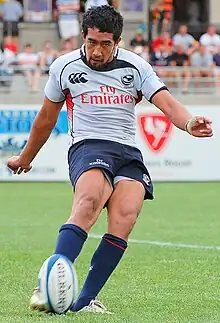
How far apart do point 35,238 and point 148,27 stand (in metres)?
19.8

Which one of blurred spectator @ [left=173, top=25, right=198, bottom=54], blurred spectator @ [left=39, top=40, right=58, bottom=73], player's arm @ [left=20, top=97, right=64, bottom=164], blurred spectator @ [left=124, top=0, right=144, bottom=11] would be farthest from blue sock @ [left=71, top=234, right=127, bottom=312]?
blurred spectator @ [left=124, top=0, right=144, bottom=11]

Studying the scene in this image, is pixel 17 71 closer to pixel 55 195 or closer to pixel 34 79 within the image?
pixel 34 79

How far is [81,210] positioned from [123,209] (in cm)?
32

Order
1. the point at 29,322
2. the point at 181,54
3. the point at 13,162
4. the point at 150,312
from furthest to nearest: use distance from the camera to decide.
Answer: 1. the point at 181,54
2. the point at 13,162
3. the point at 150,312
4. the point at 29,322

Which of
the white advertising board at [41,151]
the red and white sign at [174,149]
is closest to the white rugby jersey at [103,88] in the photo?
the red and white sign at [174,149]

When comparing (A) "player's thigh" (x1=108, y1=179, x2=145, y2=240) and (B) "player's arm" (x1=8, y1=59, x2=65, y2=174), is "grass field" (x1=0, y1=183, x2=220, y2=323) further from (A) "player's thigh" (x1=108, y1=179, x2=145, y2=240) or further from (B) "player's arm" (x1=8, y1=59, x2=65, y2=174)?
(B) "player's arm" (x1=8, y1=59, x2=65, y2=174)

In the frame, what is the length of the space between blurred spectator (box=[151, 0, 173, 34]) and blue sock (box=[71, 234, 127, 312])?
23.5 meters

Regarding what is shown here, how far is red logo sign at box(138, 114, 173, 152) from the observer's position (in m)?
21.7

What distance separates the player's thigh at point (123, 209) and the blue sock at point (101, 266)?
62mm

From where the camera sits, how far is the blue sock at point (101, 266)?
6895mm

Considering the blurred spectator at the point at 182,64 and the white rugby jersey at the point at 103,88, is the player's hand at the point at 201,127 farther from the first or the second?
the blurred spectator at the point at 182,64

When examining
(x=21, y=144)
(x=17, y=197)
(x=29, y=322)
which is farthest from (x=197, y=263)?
(x=21, y=144)

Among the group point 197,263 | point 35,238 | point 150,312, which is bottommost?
point 35,238

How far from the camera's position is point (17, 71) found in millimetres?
24953
